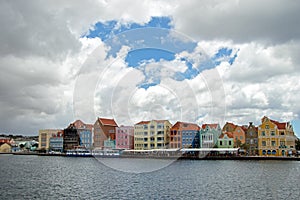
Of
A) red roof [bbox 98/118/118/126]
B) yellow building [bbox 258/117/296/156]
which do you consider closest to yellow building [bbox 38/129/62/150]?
red roof [bbox 98/118/118/126]

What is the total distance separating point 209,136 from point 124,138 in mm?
26225

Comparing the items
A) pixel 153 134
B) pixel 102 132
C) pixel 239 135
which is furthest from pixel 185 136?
pixel 102 132

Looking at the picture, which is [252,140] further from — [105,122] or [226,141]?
[105,122]

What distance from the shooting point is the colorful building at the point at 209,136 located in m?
81.3

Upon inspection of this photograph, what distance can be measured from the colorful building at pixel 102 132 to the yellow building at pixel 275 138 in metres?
42.6

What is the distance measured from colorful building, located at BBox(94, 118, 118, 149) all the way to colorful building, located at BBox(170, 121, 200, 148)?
19987 mm

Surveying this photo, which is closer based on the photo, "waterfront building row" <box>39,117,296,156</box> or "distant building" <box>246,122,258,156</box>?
"waterfront building row" <box>39,117,296,156</box>

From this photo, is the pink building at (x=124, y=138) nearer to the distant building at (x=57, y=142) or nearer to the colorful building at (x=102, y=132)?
the colorful building at (x=102, y=132)

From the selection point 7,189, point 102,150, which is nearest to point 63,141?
point 102,150

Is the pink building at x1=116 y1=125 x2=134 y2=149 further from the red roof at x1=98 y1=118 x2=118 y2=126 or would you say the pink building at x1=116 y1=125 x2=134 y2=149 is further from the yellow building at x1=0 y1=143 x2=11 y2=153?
the yellow building at x1=0 y1=143 x2=11 y2=153

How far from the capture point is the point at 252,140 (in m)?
76.4

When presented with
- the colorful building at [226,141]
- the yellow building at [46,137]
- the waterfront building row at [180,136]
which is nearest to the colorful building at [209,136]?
the waterfront building row at [180,136]

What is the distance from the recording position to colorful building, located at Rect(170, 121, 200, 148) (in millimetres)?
85250

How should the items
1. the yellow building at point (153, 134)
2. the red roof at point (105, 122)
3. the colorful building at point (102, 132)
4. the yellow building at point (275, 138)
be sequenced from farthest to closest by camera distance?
1. the red roof at point (105, 122)
2. the colorful building at point (102, 132)
3. the yellow building at point (153, 134)
4. the yellow building at point (275, 138)
